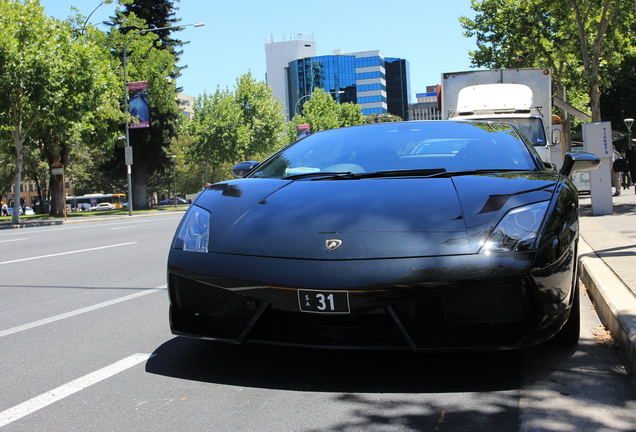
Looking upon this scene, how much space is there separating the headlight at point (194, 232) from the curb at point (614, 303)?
7.22 feet

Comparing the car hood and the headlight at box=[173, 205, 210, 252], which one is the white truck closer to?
the car hood

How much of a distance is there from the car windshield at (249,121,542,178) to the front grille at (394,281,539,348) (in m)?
1.01

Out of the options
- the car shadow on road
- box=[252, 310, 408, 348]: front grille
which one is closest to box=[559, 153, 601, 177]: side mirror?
the car shadow on road

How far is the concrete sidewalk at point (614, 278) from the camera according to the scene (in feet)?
12.5

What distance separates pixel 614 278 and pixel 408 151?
2.17 meters

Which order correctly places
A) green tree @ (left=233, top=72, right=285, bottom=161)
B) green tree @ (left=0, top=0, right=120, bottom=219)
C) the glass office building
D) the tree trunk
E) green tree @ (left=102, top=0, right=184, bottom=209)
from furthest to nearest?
the glass office building, green tree @ (left=233, top=72, right=285, bottom=161), green tree @ (left=102, top=0, right=184, bottom=209), the tree trunk, green tree @ (left=0, top=0, right=120, bottom=219)

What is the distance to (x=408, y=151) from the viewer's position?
4426 millimetres

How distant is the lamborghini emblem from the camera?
329cm

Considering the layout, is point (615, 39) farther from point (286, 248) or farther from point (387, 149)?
point (286, 248)

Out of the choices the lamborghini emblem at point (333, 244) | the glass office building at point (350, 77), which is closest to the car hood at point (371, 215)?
the lamborghini emblem at point (333, 244)

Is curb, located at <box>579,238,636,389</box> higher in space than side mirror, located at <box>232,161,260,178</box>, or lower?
lower

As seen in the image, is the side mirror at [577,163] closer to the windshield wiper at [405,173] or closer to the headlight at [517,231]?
the windshield wiper at [405,173]

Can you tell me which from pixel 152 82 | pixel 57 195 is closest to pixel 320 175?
pixel 57 195

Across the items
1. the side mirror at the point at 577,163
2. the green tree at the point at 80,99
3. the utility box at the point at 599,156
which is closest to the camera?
the side mirror at the point at 577,163
